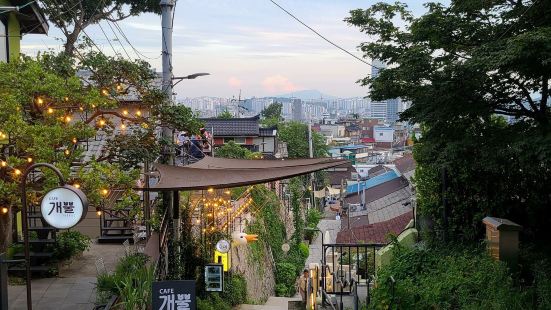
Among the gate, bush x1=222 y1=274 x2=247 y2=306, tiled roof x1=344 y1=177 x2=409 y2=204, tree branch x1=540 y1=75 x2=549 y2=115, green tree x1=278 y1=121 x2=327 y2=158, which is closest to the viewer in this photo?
tree branch x1=540 y1=75 x2=549 y2=115

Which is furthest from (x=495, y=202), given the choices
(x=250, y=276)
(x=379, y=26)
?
(x=250, y=276)

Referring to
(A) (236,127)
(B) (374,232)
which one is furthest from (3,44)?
(A) (236,127)

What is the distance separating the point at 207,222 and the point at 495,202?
20.1ft

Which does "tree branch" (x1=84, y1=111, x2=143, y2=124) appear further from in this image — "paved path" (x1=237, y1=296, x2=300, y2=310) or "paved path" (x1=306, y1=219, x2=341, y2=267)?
"paved path" (x1=306, y1=219, x2=341, y2=267)

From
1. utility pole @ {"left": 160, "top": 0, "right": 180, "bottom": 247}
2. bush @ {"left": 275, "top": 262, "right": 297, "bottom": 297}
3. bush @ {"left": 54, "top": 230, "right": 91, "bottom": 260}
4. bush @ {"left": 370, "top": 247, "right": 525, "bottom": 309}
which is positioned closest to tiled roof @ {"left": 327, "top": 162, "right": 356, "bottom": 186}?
bush @ {"left": 275, "top": 262, "right": 297, "bottom": 297}

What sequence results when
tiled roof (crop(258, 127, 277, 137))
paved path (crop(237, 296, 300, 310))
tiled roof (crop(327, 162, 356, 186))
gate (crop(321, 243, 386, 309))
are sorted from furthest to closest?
tiled roof (crop(327, 162, 356, 186))
tiled roof (crop(258, 127, 277, 137))
paved path (crop(237, 296, 300, 310))
gate (crop(321, 243, 386, 309))

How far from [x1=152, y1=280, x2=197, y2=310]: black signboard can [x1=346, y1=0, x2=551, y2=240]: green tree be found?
13.8 feet

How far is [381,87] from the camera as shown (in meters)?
8.55

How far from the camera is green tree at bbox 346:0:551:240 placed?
688 cm

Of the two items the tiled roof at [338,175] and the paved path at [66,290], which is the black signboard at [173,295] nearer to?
the paved path at [66,290]

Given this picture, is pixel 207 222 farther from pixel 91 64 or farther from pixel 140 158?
pixel 91 64

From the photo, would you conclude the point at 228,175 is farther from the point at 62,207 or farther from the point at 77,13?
the point at 77,13

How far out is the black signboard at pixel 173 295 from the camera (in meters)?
7.16

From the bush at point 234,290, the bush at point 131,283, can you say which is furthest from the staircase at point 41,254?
the bush at point 234,290
